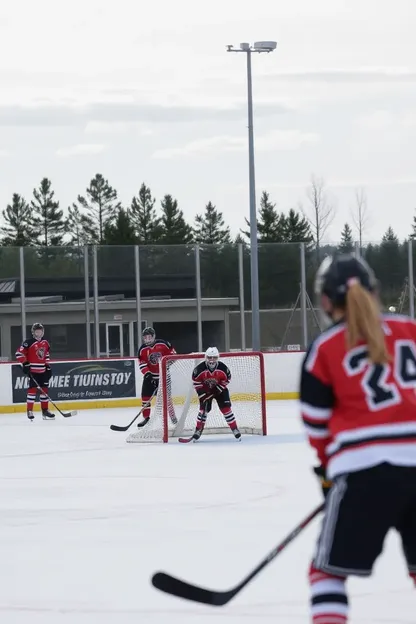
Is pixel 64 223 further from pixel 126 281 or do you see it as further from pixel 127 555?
pixel 127 555

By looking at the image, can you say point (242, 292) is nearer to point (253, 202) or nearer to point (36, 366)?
point (253, 202)

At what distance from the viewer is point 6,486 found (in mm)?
7539

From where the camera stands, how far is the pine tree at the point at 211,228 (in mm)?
55438

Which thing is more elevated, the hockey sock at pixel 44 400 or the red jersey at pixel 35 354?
the red jersey at pixel 35 354

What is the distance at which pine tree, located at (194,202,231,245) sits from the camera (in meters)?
55.4

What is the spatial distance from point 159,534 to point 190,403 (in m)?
5.54

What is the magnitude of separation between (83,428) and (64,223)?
1528 inches

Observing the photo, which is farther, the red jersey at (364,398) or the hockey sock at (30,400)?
the hockey sock at (30,400)

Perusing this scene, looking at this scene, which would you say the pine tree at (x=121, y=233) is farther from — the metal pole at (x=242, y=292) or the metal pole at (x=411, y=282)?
the metal pole at (x=411, y=282)

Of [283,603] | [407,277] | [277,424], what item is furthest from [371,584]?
[407,277]

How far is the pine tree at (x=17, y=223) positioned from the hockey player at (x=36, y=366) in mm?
35873

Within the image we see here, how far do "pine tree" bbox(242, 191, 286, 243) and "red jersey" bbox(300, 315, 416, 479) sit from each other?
50614 mm

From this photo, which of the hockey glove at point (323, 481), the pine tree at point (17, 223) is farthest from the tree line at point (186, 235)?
the hockey glove at point (323, 481)

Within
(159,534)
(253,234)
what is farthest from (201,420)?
(253,234)
